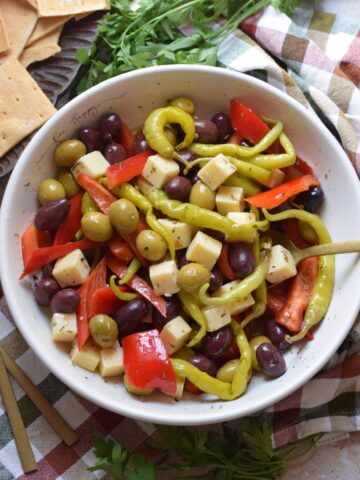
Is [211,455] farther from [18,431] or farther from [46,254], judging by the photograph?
[46,254]

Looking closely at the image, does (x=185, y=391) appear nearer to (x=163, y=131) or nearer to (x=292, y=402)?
(x=292, y=402)

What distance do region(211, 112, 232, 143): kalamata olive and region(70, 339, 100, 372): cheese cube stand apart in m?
0.73


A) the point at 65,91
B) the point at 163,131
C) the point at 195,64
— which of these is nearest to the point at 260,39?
the point at 195,64

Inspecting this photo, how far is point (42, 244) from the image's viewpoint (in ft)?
6.16

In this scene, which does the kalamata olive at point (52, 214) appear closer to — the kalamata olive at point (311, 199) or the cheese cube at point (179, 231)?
the cheese cube at point (179, 231)

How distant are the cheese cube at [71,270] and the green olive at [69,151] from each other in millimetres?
271

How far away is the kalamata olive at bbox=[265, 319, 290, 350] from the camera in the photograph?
1.82 metres

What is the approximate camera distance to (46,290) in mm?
1793

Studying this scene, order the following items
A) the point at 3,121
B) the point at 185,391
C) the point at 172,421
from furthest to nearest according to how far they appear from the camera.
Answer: the point at 3,121 → the point at 185,391 → the point at 172,421

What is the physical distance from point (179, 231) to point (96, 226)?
231 millimetres

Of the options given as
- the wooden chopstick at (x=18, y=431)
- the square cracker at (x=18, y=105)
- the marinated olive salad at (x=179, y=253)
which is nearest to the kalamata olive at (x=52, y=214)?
the marinated olive salad at (x=179, y=253)

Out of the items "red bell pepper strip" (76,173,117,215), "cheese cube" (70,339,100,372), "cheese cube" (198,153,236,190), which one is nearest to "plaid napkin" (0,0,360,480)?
"cheese cube" (70,339,100,372)

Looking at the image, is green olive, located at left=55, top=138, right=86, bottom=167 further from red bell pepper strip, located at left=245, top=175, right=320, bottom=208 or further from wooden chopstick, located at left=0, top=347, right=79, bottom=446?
wooden chopstick, located at left=0, top=347, right=79, bottom=446

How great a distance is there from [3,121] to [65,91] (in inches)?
9.2
